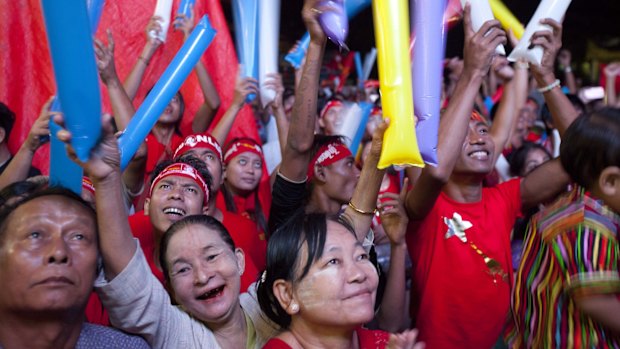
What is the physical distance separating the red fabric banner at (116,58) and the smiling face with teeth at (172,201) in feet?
2.48

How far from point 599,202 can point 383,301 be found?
929 millimetres

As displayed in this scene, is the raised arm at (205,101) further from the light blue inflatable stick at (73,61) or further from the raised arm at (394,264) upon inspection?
the light blue inflatable stick at (73,61)

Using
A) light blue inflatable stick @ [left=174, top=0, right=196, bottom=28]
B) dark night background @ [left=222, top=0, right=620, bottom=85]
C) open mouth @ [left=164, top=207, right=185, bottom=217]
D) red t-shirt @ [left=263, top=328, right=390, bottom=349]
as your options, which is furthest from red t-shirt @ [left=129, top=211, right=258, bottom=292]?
dark night background @ [left=222, top=0, right=620, bottom=85]

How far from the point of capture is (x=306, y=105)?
2193 mm

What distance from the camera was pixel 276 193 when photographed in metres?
2.44

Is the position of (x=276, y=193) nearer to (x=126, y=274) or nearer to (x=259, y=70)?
(x=259, y=70)

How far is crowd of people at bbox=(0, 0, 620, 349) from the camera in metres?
1.43

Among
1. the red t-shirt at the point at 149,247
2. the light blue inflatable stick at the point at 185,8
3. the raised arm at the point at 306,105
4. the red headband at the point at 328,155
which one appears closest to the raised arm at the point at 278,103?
the red headband at the point at 328,155

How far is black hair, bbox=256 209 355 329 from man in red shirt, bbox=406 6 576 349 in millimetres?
515

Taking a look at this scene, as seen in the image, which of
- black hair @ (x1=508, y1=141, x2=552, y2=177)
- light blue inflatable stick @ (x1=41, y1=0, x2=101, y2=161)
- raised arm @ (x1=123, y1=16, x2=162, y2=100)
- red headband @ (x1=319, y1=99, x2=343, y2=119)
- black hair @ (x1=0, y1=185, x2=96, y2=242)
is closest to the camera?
Result: light blue inflatable stick @ (x1=41, y1=0, x2=101, y2=161)

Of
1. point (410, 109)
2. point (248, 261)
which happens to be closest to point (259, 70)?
point (248, 261)

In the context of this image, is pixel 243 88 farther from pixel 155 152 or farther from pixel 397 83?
pixel 397 83

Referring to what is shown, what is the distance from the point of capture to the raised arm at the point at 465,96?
6.48ft

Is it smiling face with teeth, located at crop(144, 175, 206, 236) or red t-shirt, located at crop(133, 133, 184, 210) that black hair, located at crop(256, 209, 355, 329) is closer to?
smiling face with teeth, located at crop(144, 175, 206, 236)
